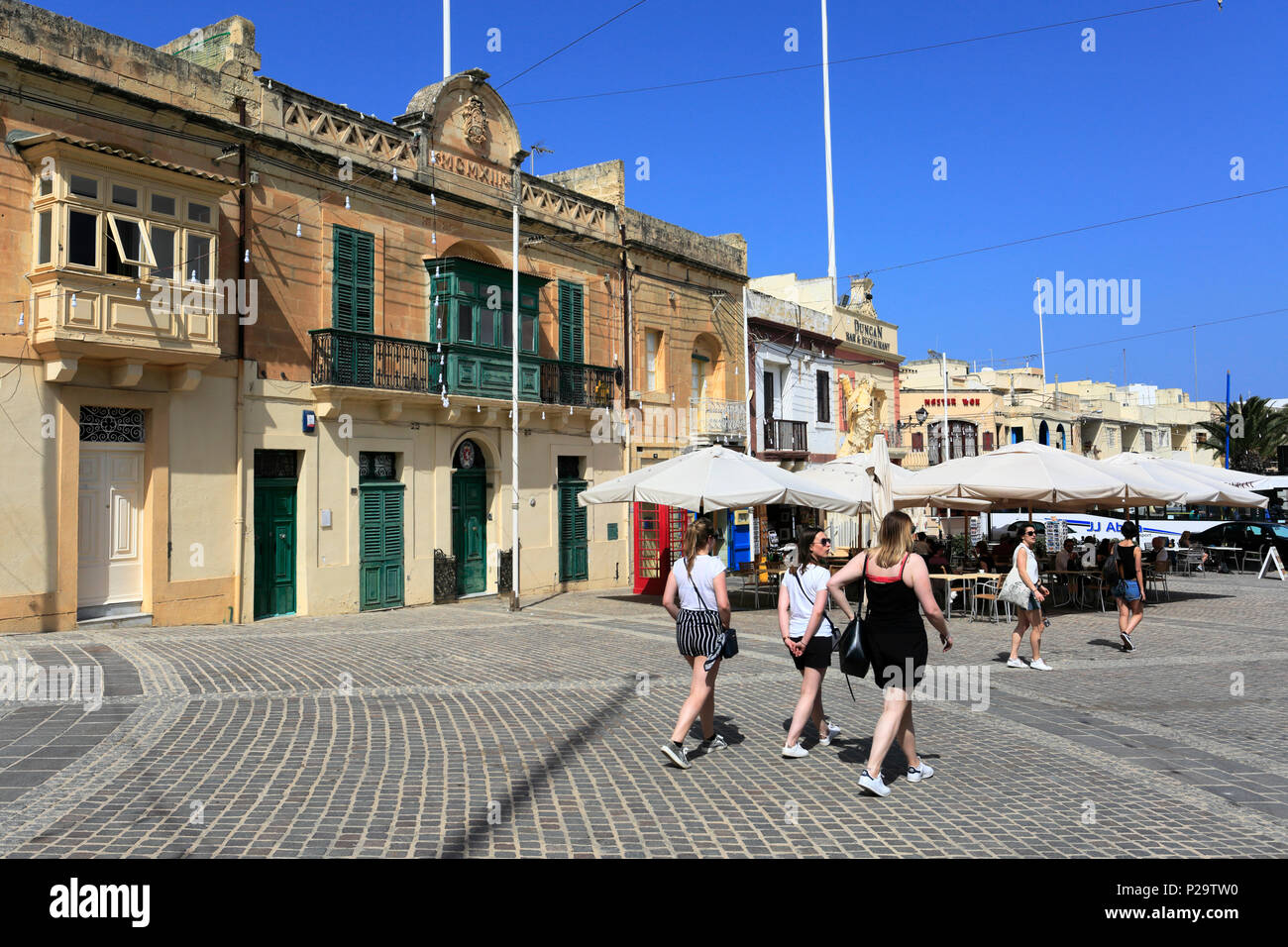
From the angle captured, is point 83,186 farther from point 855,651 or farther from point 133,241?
point 855,651

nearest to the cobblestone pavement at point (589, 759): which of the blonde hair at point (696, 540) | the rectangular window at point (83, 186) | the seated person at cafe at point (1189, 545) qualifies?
the blonde hair at point (696, 540)

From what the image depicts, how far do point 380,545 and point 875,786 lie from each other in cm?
1360

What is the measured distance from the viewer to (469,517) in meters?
20.8

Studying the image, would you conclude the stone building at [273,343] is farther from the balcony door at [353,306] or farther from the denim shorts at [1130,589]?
the denim shorts at [1130,589]

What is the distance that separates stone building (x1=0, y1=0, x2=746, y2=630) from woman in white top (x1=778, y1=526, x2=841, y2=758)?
1074 cm

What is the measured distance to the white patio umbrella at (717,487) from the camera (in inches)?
651

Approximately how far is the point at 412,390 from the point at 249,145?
16.1 ft

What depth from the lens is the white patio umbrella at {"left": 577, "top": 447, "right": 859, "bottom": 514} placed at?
16.5 metres

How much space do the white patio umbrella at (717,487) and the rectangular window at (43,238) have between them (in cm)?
918

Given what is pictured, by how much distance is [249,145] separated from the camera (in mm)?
16250
